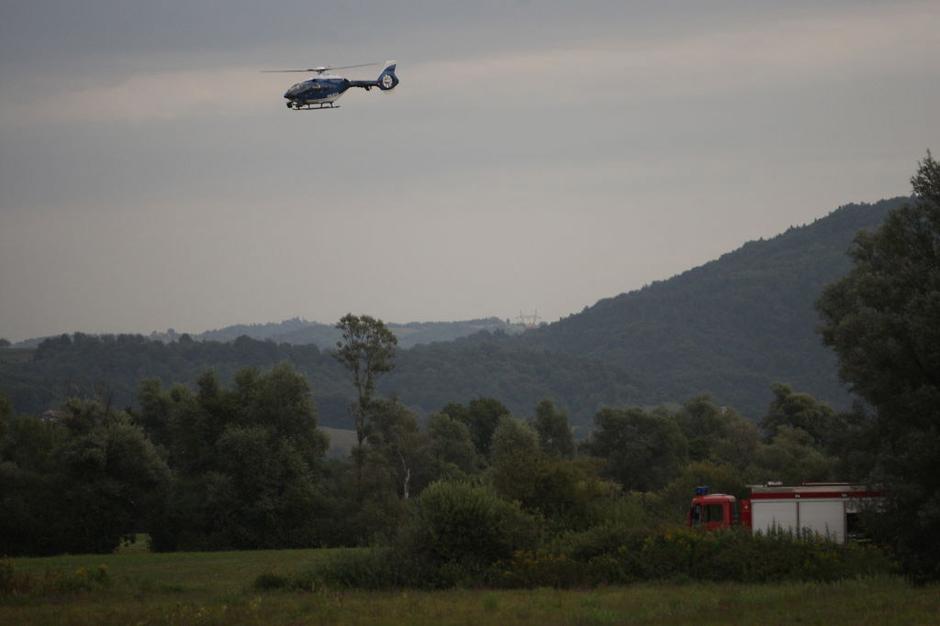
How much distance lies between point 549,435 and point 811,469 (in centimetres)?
4052

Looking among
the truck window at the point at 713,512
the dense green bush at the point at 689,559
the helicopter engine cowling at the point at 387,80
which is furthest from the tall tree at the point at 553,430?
the dense green bush at the point at 689,559

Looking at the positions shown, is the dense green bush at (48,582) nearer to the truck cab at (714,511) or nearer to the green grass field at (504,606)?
the green grass field at (504,606)

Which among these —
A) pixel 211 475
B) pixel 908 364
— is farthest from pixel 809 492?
pixel 211 475

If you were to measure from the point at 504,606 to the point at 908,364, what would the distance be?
1360 centimetres

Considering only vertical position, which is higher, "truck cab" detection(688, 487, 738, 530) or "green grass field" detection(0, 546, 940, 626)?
"truck cab" detection(688, 487, 738, 530)

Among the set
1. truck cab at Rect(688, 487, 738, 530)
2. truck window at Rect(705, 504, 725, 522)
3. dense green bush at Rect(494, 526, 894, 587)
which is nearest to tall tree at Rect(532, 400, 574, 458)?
truck cab at Rect(688, 487, 738, 530)

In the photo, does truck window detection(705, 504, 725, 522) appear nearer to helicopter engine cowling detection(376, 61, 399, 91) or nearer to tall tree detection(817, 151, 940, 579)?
tall tree detection(817, 151, 940, 579)

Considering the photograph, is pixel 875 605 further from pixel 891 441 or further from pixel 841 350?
pixel 841 350

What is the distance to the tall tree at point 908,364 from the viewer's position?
3700 cm

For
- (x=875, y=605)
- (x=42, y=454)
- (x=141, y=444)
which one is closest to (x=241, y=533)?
(x=141, y=444)

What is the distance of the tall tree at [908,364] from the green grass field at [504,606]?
199 cm

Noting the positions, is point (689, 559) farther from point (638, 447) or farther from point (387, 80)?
point (638, 447)

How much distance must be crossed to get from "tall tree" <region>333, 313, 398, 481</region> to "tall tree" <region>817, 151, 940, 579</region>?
5414 centimetres

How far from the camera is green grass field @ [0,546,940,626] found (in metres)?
30.7
